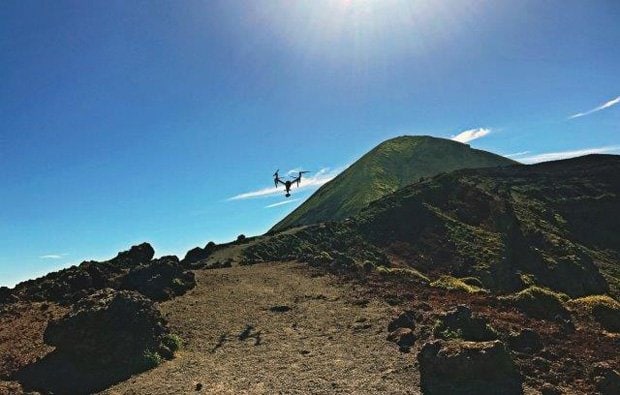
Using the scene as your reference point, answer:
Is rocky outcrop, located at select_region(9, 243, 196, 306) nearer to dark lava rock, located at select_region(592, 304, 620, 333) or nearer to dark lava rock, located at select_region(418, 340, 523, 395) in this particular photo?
dark lava rock, located at select_region(418, 340, 523, 395)

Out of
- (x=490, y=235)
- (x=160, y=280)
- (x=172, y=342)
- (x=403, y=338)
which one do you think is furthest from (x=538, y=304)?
(x=490, y=235)

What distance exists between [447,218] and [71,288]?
51860 millimetres

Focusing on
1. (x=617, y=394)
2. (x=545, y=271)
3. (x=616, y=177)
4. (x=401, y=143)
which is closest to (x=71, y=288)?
(x=617, y=394)

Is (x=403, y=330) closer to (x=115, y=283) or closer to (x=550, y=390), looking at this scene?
(x=550, y=390)

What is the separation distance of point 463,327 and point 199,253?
44.9 m

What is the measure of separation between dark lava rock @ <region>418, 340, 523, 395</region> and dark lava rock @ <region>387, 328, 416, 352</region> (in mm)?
3886

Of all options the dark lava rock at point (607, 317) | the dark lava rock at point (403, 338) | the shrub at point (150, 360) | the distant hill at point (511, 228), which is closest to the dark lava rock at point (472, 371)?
the dark lava rock at point (403, 338)

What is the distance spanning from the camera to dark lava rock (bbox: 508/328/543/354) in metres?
24.8

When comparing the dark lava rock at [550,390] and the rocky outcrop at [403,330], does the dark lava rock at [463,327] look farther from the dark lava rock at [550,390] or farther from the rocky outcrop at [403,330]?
the dark lava rock at [550,390]

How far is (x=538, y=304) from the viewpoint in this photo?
35.2m

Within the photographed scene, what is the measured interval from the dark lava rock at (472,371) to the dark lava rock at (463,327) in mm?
2827

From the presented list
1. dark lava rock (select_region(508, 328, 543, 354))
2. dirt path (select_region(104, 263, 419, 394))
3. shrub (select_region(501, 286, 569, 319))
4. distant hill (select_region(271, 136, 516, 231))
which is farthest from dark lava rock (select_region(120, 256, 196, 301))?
distant hill (select_region(271, 136, 516, 231))

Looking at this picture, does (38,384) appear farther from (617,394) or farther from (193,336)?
(617,394)

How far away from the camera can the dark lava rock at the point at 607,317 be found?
118ft
